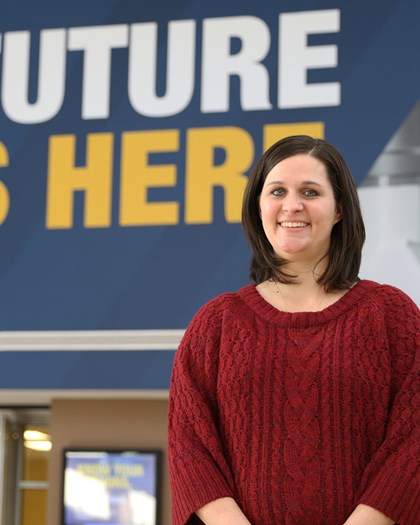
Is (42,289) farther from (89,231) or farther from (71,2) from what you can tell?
(71,2)

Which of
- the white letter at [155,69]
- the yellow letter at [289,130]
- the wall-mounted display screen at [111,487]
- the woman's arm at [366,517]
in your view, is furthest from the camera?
the wall-mounted display screen at [111,487]

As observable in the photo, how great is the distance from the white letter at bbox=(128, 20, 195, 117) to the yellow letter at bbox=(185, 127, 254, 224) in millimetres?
209

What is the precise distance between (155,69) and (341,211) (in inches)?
130

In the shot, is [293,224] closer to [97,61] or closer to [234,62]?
[234,62]

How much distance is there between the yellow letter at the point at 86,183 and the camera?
4668 mm

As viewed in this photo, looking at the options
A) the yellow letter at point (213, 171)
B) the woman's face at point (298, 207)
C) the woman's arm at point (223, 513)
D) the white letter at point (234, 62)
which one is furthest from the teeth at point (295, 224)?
the white letter at point (234, 62)

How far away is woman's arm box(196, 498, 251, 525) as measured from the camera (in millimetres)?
1413

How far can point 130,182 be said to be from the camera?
4656mm

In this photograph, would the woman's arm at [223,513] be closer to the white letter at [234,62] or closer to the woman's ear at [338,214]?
the woman's ear at [338,214]

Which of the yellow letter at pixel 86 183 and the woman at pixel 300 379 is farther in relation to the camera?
the yellow letter at pixel 86 183

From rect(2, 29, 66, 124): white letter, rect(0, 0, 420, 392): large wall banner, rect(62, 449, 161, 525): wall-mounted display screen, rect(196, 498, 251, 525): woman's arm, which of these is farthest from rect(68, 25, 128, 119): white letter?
rect(196, 498, 251, 525): woman's arm

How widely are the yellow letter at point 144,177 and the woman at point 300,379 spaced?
3.00m

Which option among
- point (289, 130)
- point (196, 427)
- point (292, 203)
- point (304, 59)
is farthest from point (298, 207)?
point (304, 59)

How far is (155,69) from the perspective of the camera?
473cm
